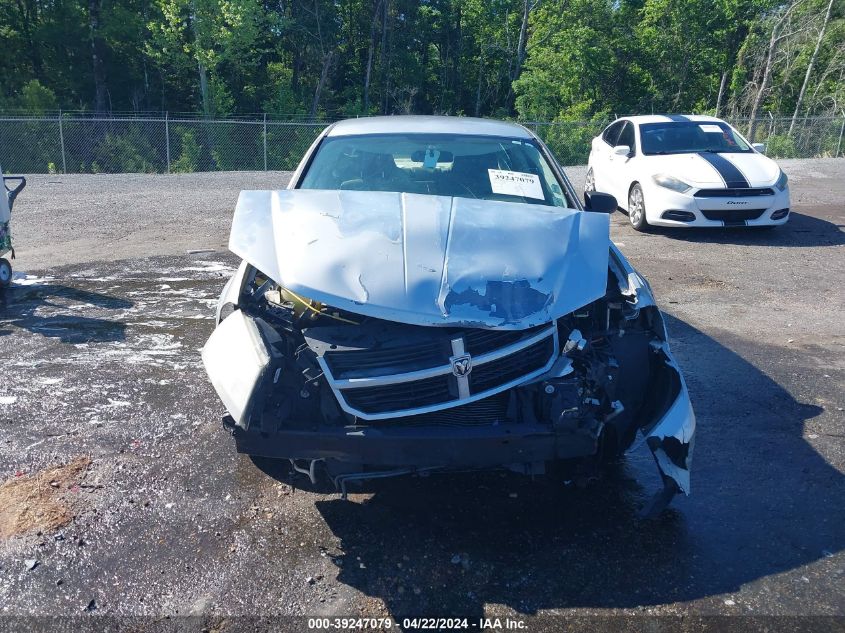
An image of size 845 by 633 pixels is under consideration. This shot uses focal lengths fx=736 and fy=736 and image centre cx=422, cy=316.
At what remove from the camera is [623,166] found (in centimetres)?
1126

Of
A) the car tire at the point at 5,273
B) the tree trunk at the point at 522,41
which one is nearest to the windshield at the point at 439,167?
the car tire at the point at 5,273

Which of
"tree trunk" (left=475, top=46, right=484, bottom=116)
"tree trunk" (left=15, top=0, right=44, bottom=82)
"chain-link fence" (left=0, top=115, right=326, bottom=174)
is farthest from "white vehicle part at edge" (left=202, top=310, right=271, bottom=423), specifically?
"tree trunk" (left=475, top=46, right=484, bottom=116)

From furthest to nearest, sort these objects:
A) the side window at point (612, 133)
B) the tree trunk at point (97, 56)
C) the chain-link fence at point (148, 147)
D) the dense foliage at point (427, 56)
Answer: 1. the tree trunk at point (97, 56)
2. the dense foliage at point (427, 56)
3. the chain-link fence at point (148, 147)
4. the side window at point (612, 133)

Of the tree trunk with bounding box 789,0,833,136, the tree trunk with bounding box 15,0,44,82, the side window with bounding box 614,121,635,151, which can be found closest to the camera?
the side window with bounding box 614,121,635,151

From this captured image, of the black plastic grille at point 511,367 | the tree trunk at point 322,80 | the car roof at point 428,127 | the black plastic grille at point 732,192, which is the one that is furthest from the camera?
the tree trunk at point 322,80

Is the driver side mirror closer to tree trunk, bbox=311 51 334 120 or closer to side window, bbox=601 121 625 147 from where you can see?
side window, bbox=601 121 625 147

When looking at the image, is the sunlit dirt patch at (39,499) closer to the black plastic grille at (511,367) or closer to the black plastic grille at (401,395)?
the black plastic grille at (401,395)

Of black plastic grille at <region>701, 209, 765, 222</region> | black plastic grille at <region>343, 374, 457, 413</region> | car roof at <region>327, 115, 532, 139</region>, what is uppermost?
car roof at <region>327, 115, 532, 139</region>

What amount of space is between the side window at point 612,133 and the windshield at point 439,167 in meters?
7.40

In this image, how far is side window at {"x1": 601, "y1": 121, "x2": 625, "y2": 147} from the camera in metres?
12.2

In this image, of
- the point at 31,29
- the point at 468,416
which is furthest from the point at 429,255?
the point at 31,29

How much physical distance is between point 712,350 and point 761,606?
10.6 ft

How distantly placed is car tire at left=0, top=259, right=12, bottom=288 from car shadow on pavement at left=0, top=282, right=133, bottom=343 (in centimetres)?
9

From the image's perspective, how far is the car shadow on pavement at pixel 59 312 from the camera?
625cm
